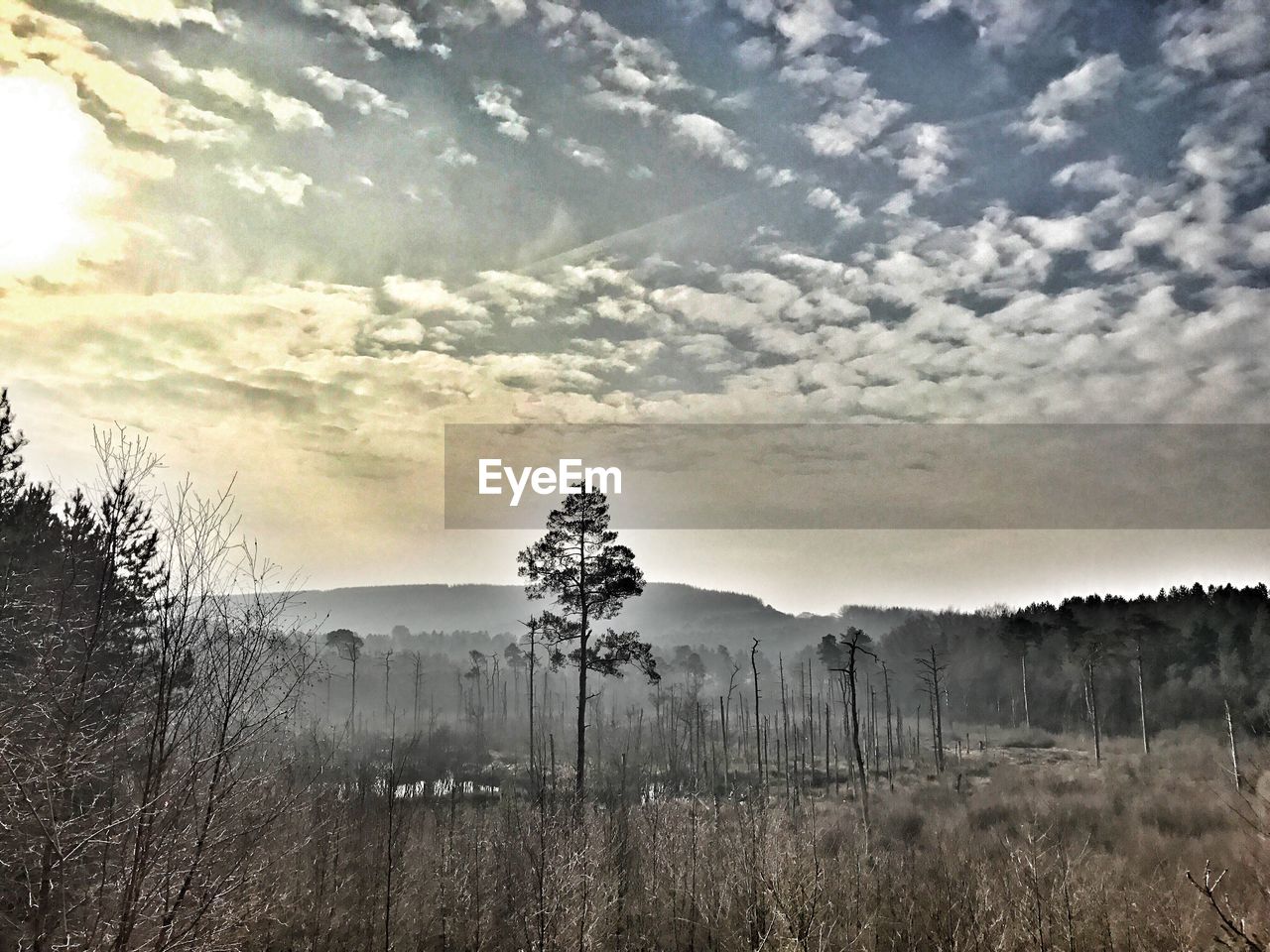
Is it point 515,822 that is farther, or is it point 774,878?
point 515,822

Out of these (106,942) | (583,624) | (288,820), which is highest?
(583,624)

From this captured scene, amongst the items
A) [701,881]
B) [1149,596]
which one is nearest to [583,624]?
[701,881]

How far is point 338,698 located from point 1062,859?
11213 centimetres

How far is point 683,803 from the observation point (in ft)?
108

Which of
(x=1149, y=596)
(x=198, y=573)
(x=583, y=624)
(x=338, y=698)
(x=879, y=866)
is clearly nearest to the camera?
(x=198, y=573)

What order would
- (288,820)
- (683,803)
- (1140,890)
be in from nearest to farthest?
1. (1140,890)
2. (288,820)
3. (683,803)

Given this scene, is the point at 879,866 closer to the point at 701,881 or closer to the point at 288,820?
the point at 701,881

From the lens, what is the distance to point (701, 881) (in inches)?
886

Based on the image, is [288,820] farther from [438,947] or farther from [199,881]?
[199,881]

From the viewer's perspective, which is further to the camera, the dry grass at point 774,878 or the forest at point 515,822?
the dry grass at point 774,878

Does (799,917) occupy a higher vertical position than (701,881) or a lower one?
higher

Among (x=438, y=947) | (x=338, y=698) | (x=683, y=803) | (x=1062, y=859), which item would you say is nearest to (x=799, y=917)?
(x=438, y=947)

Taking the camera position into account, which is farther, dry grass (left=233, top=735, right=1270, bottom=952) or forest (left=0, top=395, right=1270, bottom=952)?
dry grass (left=233, top=735, right=1270, bottom=952)

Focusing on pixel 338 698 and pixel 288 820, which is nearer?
pixel 288 820
